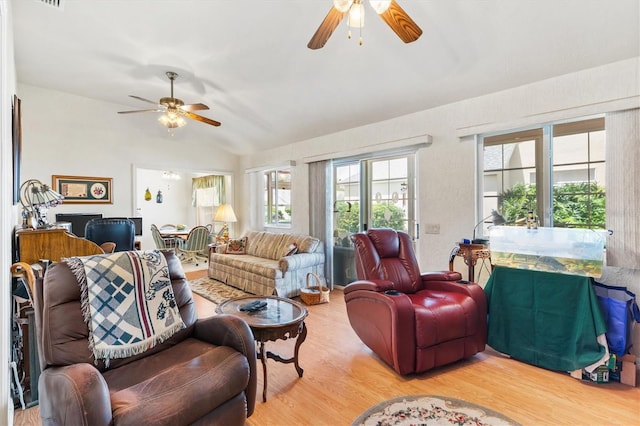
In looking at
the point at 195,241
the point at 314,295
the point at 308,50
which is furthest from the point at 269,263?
the point at 308,50

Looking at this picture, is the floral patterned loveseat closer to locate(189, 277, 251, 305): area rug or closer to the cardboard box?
locate(189, 277, 251, 305): area rug

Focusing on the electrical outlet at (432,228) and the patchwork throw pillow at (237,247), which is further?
the patchwork throw pillow at (237,247)

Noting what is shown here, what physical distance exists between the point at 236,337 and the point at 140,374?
0.49 metres

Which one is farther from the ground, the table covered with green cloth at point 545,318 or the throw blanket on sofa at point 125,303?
the throw blanket on sofa at point 125,303

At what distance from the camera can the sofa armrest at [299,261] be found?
432 centimetres

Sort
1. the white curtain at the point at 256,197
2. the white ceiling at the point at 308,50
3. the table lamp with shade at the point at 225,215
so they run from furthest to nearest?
the white curtain at the point at 256,197
the table lamp with shade at the point at 225,215
the white ceiling at the point at 308,50

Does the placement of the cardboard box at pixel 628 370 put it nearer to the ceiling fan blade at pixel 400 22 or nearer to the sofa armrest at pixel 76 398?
the ceiling fan blade at pixel 400 22

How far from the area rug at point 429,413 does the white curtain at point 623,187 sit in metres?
1.66

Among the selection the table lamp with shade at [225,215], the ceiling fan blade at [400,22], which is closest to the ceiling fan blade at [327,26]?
the ceiling fan blade at [400,22]

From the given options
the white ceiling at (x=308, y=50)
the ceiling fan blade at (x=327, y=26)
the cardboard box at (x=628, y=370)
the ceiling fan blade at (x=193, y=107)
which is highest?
the white ceiling at (x=308, y=50)

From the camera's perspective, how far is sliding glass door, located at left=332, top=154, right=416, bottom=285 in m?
4.08

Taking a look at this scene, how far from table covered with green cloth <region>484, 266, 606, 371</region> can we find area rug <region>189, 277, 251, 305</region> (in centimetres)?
333

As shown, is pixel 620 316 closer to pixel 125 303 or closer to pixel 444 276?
pixel 444 276

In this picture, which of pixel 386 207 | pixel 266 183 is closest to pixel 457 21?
pixel 386 207
